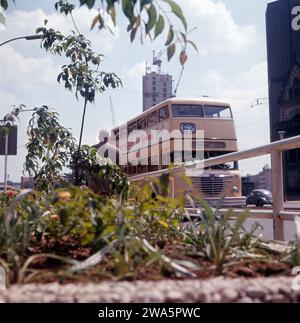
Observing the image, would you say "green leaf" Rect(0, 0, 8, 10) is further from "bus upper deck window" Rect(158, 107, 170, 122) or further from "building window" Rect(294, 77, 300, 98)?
"building window" Rect(294, 77, 300, 98)

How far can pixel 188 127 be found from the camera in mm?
10602

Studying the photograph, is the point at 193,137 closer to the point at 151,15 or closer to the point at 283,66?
the point at 151,15

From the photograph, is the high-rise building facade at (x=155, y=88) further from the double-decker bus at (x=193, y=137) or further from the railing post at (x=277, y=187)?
the railing post at (x=277, y=187)

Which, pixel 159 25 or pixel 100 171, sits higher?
pixel 159 25

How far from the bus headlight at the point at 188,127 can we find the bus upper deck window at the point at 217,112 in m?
0.51

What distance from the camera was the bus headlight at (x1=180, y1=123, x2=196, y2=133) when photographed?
34.3 ft

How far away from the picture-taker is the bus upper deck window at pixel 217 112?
10805mm

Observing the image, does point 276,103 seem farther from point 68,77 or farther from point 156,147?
point 68,77

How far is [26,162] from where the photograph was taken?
5.25m

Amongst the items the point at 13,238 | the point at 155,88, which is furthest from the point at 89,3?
the point at 155,88

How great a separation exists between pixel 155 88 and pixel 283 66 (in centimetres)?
2307
